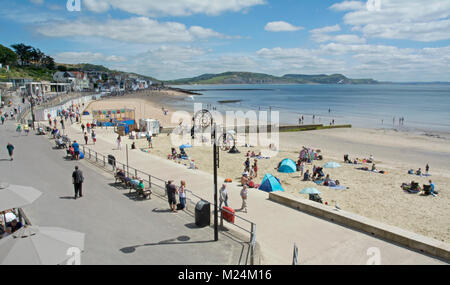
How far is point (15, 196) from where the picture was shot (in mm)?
7219

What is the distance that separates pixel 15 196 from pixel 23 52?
15532 cm

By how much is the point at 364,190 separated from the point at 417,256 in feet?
27.8

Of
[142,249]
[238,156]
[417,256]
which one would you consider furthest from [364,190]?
[142,249]

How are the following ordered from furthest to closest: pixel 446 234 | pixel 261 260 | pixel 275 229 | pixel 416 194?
pixel 416 194 → pixel 446 234 → pixel 275 229 → pixel 261 260

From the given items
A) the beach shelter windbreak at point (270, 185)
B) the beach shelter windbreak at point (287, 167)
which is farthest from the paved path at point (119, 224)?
the beach shelter windbreak at point (287, 167)

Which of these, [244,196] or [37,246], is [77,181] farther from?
[37,246]

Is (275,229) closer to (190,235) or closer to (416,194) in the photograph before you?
(190,235)

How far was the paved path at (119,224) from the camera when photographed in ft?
23.8

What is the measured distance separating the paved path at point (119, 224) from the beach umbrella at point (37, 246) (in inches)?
55.0

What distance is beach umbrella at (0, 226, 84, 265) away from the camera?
5152mm

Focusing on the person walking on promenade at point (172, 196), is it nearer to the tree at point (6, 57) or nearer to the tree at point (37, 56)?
the tree at point (6, 57)

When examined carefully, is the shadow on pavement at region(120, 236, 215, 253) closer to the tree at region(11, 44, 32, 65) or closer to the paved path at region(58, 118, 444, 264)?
the paved path at region(58, 118, 444, 264)
